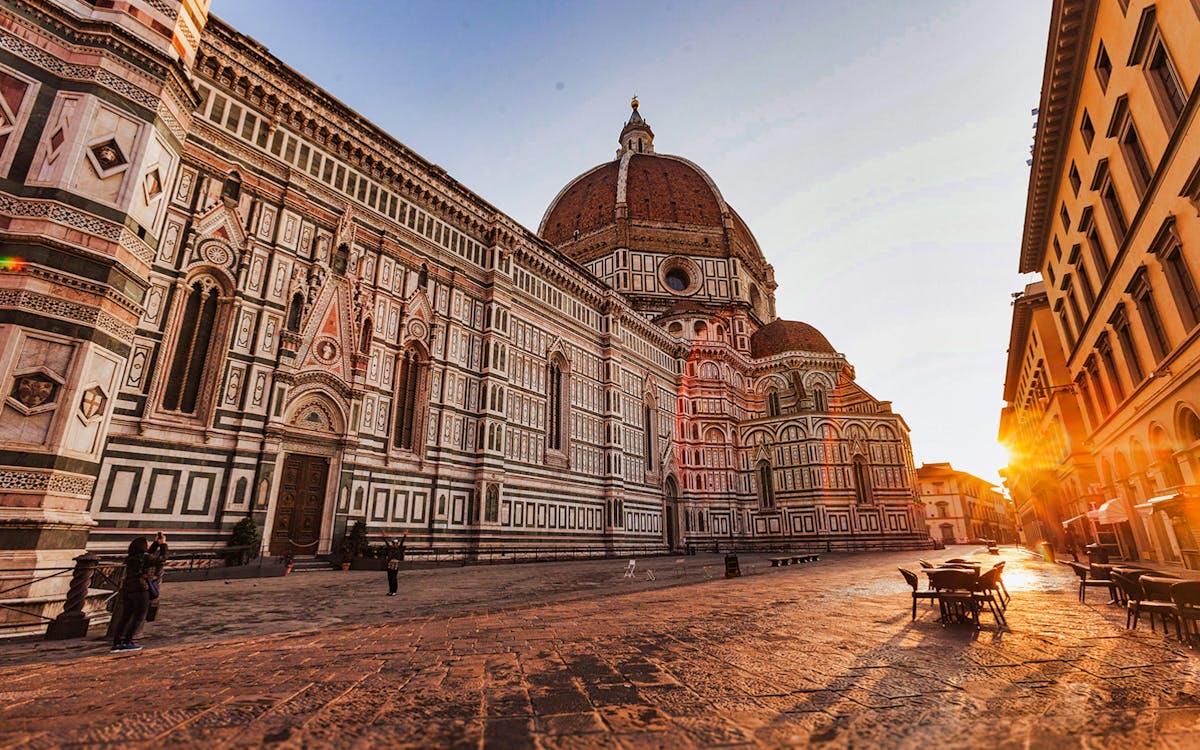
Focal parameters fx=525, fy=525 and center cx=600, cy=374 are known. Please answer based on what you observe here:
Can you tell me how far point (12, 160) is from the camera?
6973mm

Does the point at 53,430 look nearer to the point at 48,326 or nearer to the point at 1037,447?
the point at 48,326

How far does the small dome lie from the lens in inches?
Result: 1690

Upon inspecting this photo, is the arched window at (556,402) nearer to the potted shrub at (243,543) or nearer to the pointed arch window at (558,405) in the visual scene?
the pointed arch window at (558,405)

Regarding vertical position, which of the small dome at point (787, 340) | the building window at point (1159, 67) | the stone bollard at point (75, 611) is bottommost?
the stone bollard at point (75, 611)

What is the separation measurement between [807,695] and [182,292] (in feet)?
55.7

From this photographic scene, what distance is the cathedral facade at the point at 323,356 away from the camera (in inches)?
277

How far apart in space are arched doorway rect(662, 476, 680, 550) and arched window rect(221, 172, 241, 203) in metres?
25.8

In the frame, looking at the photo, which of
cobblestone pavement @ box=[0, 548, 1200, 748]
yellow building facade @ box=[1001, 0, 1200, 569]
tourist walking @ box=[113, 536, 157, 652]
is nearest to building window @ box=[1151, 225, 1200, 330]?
yellow building facade @ box=[1001, 0, 1200, 569]

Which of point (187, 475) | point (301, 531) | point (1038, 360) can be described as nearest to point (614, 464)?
point (301, 531)

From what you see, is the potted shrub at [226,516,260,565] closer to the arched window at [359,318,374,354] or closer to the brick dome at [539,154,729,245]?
the arched window at [359,318,374,354]

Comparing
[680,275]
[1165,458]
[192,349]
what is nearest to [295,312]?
[192,349]

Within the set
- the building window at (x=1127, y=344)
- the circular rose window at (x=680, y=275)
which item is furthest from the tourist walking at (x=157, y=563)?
the circular rose window at (x=680, y=275)

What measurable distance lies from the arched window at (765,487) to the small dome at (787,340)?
32.0ft

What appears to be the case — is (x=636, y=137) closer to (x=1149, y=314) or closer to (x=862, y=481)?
(x=862, y=481)
